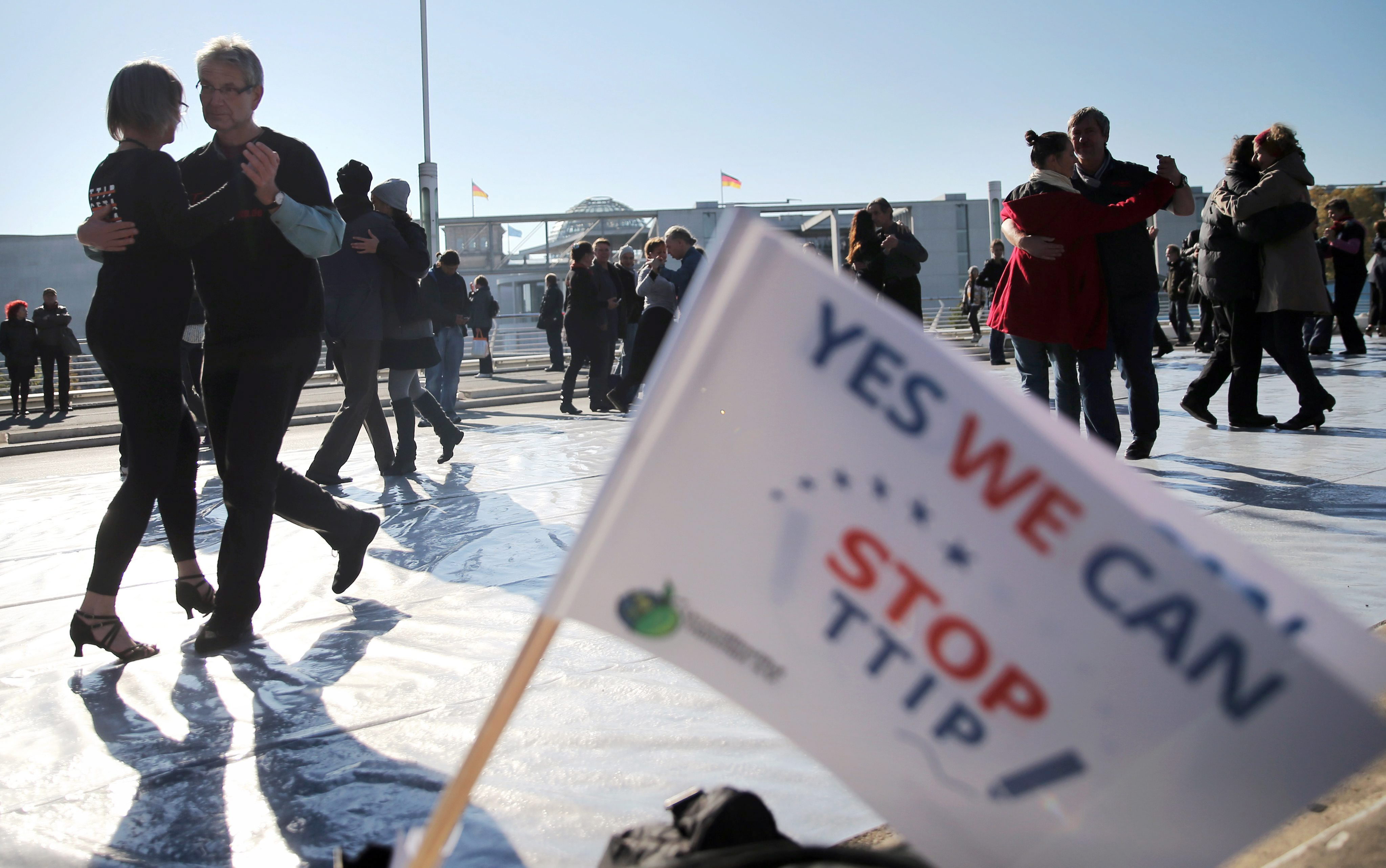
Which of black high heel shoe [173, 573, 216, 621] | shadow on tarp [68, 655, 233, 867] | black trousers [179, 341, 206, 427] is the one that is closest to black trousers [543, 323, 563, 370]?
black trousers [179, 341, 206, 427]

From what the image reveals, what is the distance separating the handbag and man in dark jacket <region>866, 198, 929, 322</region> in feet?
36.8

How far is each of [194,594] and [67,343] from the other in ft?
42.4

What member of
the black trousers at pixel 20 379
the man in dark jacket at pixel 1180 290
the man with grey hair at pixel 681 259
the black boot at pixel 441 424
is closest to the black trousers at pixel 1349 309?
the man in dark jacket at pixel 1180 290

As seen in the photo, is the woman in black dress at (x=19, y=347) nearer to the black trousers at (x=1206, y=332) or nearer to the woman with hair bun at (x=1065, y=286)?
the woman with hair bun at (x=1065, y=286)

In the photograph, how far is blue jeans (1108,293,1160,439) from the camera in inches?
187

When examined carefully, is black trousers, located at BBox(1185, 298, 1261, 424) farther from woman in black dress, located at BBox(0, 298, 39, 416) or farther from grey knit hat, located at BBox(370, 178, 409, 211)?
woman in black dress, located at BBox(0, 298, 39, 416)

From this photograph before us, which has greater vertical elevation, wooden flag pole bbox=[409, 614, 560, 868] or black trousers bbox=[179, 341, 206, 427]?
black trousers bbox=[179, 341, 206, 427]

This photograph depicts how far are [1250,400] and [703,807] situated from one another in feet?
19.7

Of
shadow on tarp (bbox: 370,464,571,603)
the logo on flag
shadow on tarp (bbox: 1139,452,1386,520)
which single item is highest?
the logo on flag

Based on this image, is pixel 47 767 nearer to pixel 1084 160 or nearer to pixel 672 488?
pixel 672 488

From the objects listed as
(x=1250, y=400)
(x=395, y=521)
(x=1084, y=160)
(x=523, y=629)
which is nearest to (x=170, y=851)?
(x=523, y=629)

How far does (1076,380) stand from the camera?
482 centimetres

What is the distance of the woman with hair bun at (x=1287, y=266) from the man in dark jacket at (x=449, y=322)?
20.8 feet

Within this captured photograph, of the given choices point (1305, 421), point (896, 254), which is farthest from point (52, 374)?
point (1305, 421)
